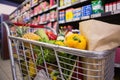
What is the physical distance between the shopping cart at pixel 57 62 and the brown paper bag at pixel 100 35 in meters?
0.04

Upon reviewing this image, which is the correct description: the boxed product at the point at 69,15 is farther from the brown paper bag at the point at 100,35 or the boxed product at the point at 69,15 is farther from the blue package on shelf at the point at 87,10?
the brown paper bag at the point at 100,35

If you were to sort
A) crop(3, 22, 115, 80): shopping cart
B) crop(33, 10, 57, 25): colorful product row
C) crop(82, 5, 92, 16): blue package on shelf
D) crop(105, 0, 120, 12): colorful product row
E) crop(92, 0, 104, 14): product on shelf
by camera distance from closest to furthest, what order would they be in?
crop(3, 22, 115, 80): shopping cart → crop(105, 0, 120, 12): colorful product row → crop(92, 0, 104, 14): product on shelf → crop(82, 5, 92, 16): blue package on shelf → crop(33, 10, 57, 25): colorful product row

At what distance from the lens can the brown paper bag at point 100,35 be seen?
62cm

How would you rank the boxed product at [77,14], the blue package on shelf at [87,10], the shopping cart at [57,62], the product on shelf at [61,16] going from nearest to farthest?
the shopping cart at [57,62] → the blue package on shelf at [87,10] → the boxed product at [77,14] → the product on shelf at [61,16]

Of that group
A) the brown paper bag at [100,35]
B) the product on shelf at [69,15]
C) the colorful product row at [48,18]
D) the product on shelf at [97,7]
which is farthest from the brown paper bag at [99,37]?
the colorful product row at [48,18]

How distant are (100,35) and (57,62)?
217 mm

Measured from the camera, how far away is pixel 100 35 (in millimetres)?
639

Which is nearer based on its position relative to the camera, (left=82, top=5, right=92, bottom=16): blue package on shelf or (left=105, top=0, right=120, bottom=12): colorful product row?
(left=105, top=0, right=120, bottom=12): colorful product row

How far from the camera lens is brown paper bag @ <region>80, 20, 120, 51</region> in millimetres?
623

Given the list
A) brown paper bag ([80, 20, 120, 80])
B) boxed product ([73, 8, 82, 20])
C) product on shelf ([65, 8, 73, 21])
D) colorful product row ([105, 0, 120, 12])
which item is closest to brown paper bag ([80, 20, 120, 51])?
brown paper bag ([80, 20, 120, 80])

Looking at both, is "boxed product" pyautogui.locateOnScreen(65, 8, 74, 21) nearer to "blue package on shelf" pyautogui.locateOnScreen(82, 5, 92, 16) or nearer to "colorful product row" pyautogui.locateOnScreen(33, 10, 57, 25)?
"blue package on shelf" pyautogui.locateOnScreen(82, 5, 92, 16)

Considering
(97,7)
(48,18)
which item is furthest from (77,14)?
(48,18)

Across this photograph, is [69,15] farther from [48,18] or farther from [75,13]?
[48,18]

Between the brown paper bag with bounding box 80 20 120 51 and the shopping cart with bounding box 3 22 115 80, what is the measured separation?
40 mm
